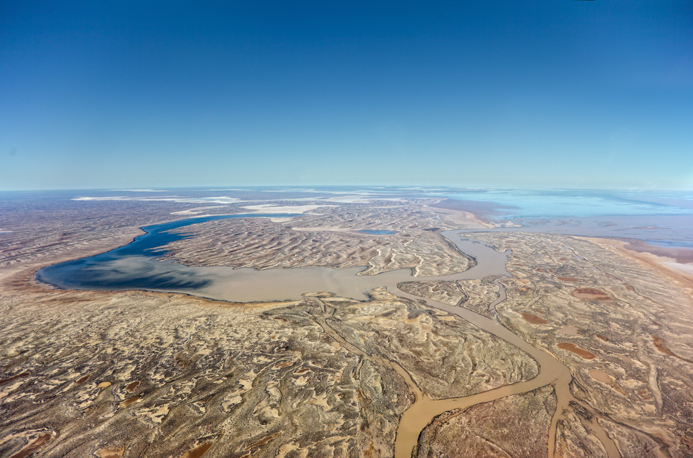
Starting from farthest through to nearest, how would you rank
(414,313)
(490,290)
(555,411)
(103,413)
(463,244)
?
1. (463,244)
2. (490,290)
3. (414,313)
4. (555,411)
5. (103,413)

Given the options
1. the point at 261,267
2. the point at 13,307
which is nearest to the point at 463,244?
the point at 261,267

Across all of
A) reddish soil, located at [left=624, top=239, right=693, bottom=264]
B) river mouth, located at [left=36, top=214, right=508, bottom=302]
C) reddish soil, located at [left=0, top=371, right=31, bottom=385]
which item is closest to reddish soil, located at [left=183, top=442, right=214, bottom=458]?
reddish soil, located at [left=0, top=371, right=31, bottom=385]

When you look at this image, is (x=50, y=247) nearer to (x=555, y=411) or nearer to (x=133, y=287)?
(x=133, y=287)

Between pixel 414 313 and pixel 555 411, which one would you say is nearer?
pixel 555 411

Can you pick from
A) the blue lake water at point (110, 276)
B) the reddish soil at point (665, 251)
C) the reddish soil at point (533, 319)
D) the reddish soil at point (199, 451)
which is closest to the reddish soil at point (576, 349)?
the reddish soil at point (533, 319)

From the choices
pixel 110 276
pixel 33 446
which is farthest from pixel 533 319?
pixel 110 276

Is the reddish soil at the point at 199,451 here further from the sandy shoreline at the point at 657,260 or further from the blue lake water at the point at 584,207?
the blue lake water at the point at 584,207
